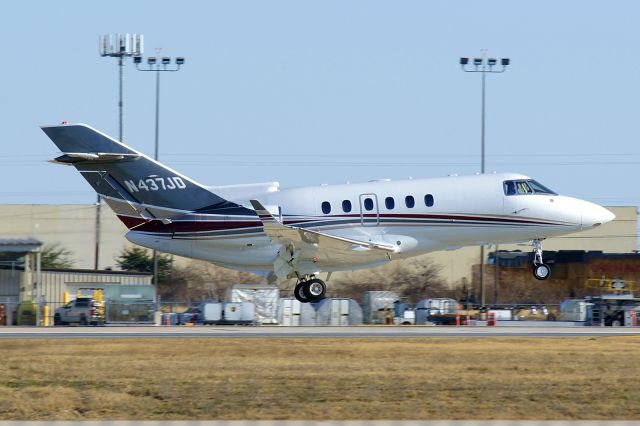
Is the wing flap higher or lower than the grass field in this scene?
higher

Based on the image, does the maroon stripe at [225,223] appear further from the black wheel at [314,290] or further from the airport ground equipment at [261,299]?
the airport ground equipment at [261,299]

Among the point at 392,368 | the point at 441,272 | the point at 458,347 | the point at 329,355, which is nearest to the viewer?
the point at 392,368

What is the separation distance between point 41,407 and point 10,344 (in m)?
10.4

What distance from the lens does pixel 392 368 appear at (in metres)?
24.5

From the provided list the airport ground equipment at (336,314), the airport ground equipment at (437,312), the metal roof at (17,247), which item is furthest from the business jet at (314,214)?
the metal roof at (17,247)

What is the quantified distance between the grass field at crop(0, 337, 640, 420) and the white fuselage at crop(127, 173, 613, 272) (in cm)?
632

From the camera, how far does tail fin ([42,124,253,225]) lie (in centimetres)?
3697

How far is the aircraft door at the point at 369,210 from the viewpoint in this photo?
36.1 metres

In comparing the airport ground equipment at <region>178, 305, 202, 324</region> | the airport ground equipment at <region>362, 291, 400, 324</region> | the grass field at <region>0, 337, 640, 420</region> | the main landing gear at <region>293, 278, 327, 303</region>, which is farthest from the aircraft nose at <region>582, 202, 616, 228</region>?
the airport ground equipment at <region>178, 305, 202, 324</region>

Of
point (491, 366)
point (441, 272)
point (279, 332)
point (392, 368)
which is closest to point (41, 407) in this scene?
point (392, 368)

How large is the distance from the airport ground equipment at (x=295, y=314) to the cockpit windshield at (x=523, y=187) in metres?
13.4

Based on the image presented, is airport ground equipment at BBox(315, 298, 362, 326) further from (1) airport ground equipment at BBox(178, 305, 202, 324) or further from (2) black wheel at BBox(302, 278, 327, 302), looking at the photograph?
(2) black wheel at BBox(302, 278, 327, 302)

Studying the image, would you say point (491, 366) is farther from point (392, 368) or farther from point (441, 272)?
point (441, 272)

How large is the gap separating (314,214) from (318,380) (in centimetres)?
1381
